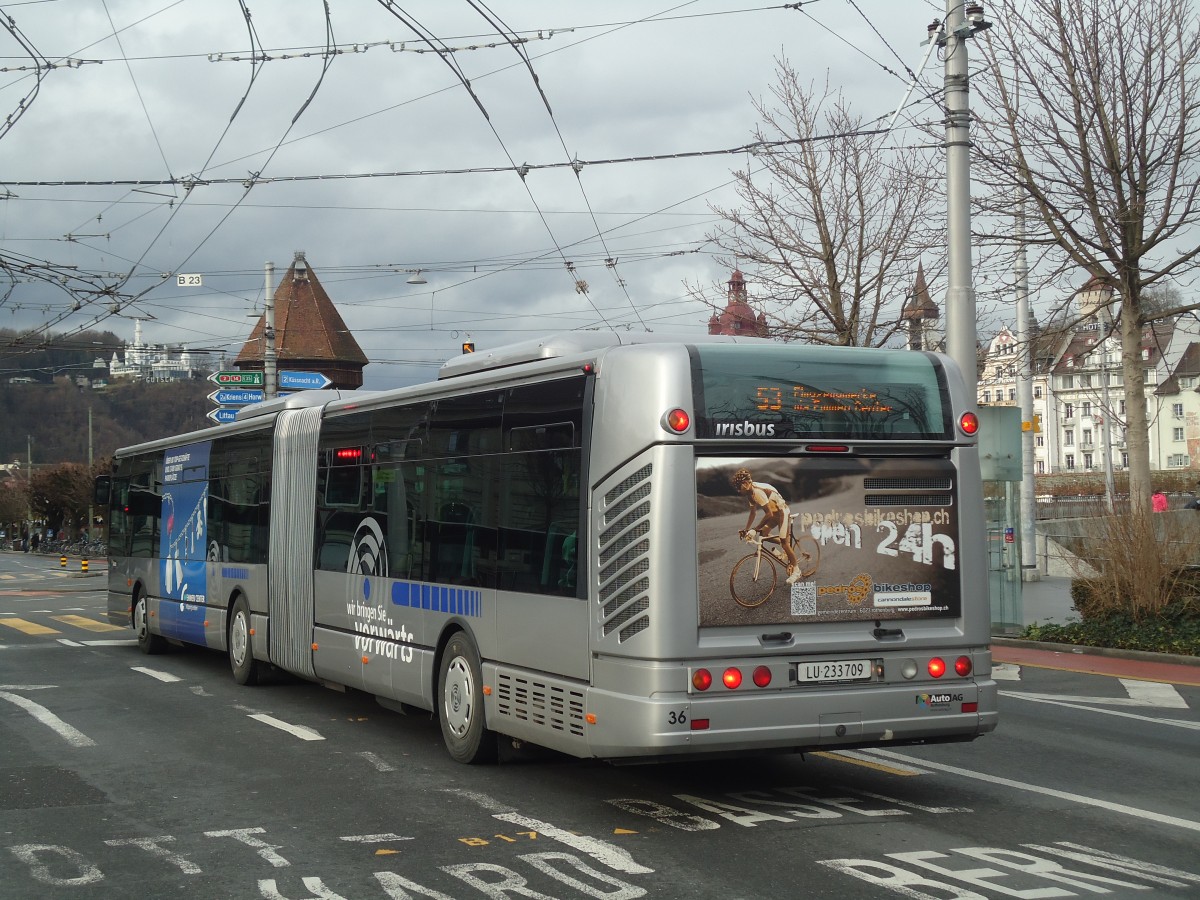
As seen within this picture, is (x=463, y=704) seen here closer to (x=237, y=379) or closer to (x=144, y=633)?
(x=144, y=633)

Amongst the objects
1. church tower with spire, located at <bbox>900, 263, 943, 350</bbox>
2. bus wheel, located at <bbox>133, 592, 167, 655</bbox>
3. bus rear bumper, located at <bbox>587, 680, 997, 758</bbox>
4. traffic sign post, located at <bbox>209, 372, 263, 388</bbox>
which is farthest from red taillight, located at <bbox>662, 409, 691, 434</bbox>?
traffic sign post, located at <bbox>209, 372, 263, 388</bbox>

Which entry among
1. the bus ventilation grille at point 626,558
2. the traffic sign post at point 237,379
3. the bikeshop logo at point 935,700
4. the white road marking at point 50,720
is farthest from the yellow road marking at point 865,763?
the traffic sign post at point 237,379

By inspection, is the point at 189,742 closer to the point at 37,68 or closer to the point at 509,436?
the point at 509,436

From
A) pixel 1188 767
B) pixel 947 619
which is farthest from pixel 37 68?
pixel 1188 767

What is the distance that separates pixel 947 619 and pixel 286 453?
326 inches

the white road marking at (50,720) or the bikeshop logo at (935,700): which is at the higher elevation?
the bikeshop logo at (935,700)

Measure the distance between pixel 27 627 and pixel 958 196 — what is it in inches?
734

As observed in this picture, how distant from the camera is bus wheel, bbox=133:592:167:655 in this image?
19953 millimetres

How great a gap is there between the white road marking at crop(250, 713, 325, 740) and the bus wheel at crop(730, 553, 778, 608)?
5003 mm

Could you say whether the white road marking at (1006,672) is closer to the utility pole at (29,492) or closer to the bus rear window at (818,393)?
the bus rear window at (818,393)

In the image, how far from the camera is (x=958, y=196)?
16.4 m

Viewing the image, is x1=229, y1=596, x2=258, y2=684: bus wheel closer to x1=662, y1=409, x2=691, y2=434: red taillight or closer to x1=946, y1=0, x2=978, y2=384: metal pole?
x1=946, y1=0, x2=978, y2=384: metal pole

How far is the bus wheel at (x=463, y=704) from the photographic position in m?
9.92

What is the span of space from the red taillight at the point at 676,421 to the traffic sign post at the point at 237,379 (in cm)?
2705
